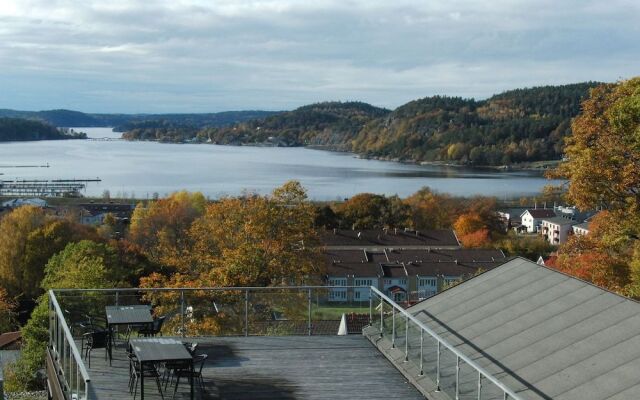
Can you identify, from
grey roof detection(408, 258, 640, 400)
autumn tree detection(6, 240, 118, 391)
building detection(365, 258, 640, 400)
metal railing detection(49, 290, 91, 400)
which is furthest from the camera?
autumn tree detection(6, 240, 118, 391)

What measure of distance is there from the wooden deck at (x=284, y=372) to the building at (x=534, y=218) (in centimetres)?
8085

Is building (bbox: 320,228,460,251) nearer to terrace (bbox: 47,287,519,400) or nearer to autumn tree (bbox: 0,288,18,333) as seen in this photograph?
autumn tree (bbox: 0,288,18,333)

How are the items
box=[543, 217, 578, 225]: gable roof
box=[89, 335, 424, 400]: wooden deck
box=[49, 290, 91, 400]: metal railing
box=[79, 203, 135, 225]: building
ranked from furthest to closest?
1. box=[543, 217, 578, 225]: gable roof
2. box=[79, 203, 135, 225]: building
3. box=[89, 335, 424, 400]: wooden deck
4. box=[49, 290, 91, 400]: metal railing

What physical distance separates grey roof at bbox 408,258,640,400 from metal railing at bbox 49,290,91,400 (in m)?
4.08

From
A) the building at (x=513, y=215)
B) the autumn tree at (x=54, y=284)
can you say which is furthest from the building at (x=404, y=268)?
the building at (x=513, y=215)

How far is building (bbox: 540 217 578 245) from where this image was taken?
78562 millimetres

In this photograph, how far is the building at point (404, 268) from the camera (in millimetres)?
51125

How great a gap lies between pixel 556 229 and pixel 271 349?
74753 mm

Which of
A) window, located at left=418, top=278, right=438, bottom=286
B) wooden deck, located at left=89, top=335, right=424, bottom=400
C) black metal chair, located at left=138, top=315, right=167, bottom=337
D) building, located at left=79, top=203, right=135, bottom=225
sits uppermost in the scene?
black metal chair, located at left=138, top=315, right=167, bottom=337

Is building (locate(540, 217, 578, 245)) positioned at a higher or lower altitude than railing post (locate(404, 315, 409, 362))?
lower

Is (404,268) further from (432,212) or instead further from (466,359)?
(466,359)

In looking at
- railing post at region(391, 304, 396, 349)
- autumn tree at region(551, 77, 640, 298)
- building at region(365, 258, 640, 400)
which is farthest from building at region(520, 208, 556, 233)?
railing post at region(391, 304, 396, 349)

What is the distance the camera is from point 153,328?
984cm

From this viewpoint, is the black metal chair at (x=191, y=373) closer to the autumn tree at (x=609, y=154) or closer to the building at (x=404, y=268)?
the autumn tree at (x=609, y=154)
